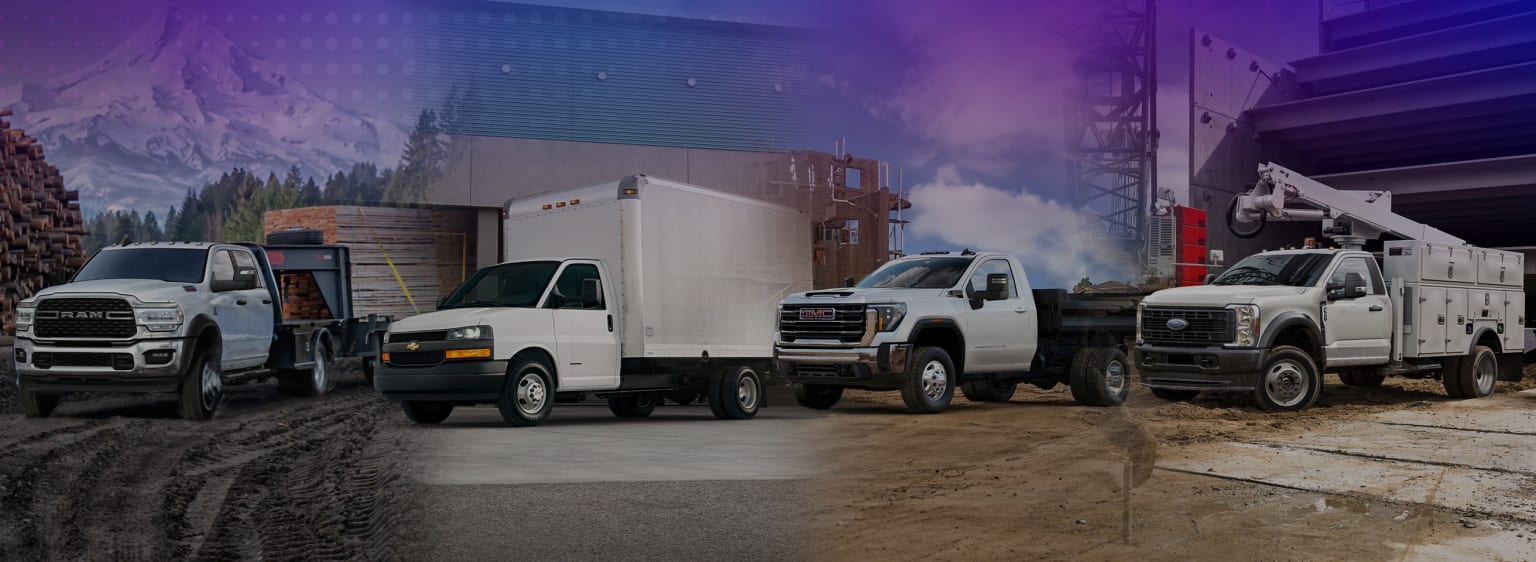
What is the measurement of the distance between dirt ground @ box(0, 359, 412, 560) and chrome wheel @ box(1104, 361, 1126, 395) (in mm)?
6876

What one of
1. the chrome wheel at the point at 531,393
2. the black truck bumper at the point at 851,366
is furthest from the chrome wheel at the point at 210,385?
the black truck bumper at the point at 851,366

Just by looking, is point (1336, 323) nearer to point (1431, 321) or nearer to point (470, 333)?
point (1431, 321)

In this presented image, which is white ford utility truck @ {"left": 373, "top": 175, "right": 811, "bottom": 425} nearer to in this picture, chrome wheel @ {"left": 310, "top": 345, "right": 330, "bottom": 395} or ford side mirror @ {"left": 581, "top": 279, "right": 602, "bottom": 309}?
ford side mirror @ {"left": 581, "top": 279, "right": 602, "bottom": 309}

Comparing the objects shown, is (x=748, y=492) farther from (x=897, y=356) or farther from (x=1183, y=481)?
(x=897, y=356)

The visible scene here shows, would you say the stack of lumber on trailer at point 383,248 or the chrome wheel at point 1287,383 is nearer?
the chrome wheel at point 1287,383

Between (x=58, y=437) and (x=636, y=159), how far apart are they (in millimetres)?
11293

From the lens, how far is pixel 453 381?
11.2m

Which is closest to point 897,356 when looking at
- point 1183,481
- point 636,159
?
point 1183,481

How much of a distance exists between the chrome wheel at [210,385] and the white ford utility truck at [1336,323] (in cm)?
990

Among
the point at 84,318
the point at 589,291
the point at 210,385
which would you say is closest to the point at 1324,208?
the point at 589,291

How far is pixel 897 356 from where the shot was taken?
10.9 meters

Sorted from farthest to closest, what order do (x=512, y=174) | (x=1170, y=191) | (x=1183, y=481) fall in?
(x=512, y=174), (x=1183, y=481), (x=1170, y=191)

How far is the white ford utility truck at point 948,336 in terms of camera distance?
1095 centimetres

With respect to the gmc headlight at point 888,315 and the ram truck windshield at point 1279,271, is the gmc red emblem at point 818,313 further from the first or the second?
the ram truck windshield at point 1279,271
